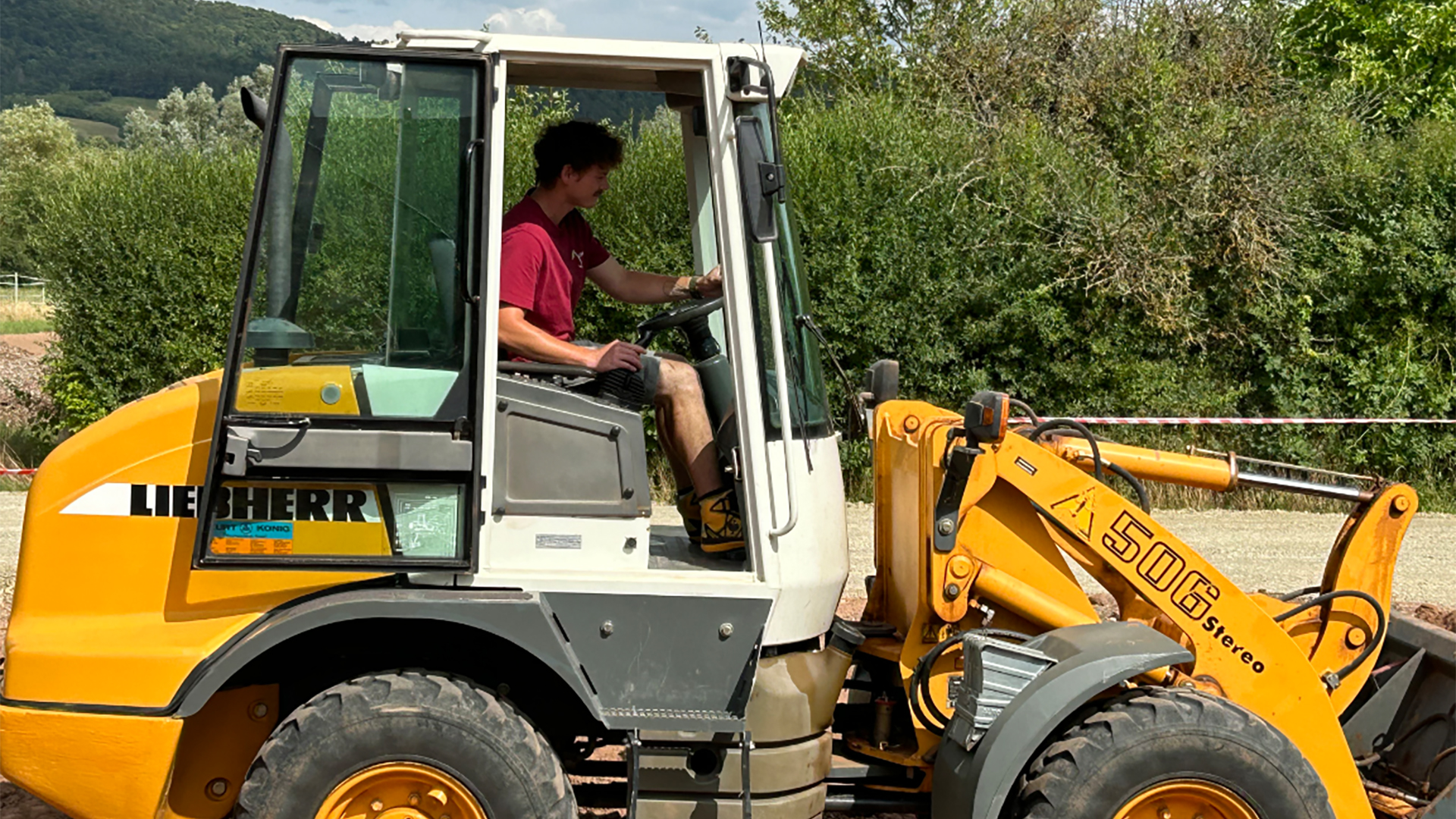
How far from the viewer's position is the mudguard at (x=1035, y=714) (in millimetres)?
3658

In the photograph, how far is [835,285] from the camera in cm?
1240

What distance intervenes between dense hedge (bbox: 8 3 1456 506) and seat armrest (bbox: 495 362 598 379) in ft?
26.6

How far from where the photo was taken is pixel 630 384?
A: 3.98 m

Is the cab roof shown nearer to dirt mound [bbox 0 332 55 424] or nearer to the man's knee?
the man's knee

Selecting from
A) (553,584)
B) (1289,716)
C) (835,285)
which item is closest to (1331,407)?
(835,285)

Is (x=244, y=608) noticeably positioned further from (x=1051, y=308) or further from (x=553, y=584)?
(x=1051, y=308)

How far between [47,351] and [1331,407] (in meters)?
13.8

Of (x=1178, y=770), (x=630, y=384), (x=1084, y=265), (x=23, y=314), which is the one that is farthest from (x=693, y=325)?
(x=23, y=314)

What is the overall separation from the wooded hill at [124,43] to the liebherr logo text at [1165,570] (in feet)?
404

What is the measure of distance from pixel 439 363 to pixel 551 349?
362mm

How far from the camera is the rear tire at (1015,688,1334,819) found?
3656 mm

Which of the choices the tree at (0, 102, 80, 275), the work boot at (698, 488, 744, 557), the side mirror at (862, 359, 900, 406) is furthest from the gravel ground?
the tree at (0, 102, 80, 275)

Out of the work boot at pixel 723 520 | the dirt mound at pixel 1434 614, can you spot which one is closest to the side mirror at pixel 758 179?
the work boot at pixel 723 520

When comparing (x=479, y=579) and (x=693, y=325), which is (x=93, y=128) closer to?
(x=693, y=325)
